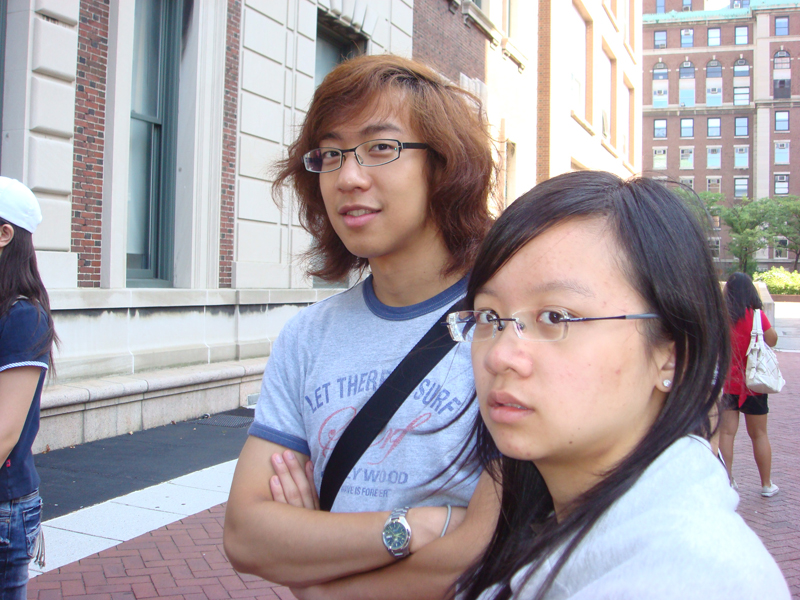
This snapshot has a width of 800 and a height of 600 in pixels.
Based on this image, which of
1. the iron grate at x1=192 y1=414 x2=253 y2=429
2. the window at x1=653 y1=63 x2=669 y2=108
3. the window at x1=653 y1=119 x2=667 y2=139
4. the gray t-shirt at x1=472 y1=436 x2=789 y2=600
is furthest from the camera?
the window at x1=653 y1=63 x2=669 y2=108

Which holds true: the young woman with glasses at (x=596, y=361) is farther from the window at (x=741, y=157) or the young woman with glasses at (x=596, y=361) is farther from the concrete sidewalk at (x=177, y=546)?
the window at (x=741, y=157)

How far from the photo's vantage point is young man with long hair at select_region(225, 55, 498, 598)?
1.57m

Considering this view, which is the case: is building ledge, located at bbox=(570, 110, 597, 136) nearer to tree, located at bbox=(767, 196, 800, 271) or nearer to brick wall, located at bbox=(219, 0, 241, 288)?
brick wall, located at bbox=(219, 0, 241, 288)

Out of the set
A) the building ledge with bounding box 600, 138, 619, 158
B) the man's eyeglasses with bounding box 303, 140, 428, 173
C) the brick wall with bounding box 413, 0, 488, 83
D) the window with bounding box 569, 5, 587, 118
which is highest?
the window with bounding box 569, 5, 587, 118

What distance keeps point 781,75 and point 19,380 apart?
303ft

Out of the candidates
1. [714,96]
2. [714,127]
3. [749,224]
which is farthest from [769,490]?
[714,96]

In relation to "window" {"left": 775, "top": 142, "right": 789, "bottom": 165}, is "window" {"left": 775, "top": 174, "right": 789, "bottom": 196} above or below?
below

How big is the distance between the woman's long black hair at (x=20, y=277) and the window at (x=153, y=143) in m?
5.76

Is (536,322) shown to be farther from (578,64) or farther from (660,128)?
(660,128)

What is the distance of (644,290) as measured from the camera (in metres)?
1.10

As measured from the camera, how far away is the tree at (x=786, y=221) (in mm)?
65938

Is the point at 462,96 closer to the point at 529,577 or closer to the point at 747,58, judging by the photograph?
the point at 529,577

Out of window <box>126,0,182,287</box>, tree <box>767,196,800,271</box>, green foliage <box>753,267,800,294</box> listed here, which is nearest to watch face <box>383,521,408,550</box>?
window <box>126,0,182,287</box>

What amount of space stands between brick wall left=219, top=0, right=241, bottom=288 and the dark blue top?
672 centimetres
